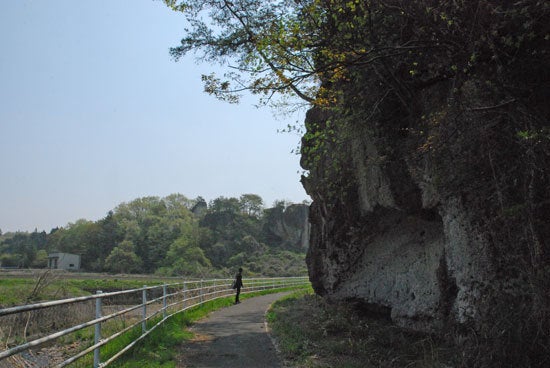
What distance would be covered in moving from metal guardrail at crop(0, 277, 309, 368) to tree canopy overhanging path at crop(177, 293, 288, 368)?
98 centimetres

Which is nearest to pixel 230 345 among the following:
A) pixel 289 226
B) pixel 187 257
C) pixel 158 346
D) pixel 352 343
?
pixel 158 346

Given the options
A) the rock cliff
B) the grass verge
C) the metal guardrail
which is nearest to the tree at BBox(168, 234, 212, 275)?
the metal guardrail

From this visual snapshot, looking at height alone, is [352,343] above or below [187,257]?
below

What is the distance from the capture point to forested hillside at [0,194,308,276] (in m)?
71.1

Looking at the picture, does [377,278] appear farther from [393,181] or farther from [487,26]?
[487,26]

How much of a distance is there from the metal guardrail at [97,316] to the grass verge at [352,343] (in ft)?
10.1

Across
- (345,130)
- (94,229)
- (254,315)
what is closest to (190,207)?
(94,229)

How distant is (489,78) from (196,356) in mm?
7247

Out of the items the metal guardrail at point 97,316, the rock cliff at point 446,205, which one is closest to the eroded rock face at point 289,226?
the metal guardrail at point 97,316

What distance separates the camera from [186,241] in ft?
245

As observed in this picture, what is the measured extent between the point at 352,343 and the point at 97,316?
5.70 meters

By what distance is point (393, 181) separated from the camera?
9.86 m

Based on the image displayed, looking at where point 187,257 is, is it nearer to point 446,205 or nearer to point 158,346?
point 158,346

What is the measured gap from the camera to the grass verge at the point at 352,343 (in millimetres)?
7965
